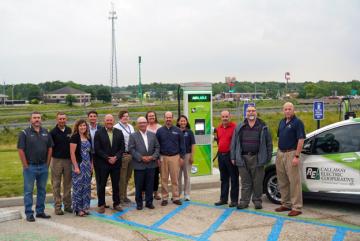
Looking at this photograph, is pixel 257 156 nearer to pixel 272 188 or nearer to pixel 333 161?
pixel 272 188

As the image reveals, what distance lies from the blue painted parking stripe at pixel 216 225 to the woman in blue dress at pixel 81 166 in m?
2.31

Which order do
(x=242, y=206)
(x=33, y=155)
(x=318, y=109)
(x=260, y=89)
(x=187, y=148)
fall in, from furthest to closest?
(x=260, y=89), (x=318, y=109), (x=187, y=148), (x=242, y=206), (x=33, y=155)

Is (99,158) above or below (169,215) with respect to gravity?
above

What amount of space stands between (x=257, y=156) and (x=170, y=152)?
1.64m

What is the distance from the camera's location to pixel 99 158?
739cm

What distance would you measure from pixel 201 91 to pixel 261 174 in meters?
3.18

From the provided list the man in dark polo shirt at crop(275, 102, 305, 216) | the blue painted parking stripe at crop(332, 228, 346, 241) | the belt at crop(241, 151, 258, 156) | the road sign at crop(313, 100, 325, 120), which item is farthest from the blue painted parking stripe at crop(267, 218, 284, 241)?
the road sign at crop(313, 100, 325, 120)

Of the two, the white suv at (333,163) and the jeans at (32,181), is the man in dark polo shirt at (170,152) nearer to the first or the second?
the jeans at (32,181)

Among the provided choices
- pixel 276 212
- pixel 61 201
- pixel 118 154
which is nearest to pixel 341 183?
pixel 276 212

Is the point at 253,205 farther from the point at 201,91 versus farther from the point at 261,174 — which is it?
the point at 201,91

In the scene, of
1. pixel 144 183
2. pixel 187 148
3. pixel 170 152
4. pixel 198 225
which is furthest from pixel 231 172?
pixel 144 183

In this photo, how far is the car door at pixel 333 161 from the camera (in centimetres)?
688

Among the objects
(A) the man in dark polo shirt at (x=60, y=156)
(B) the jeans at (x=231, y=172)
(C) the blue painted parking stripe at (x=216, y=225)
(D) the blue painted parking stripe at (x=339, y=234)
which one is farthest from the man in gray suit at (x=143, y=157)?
(D) the blue painted parking stripe at (x=339, y=234)

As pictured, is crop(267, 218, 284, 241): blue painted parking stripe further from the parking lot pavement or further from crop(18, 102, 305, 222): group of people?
crop(18, 102, 305, 222): group of people
